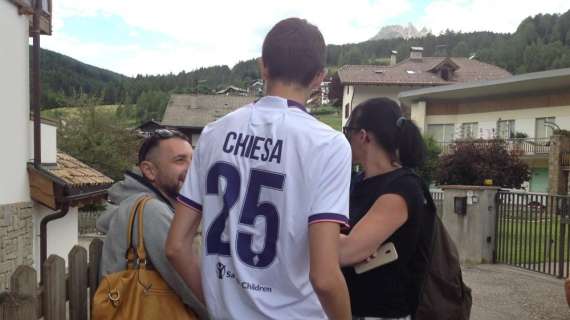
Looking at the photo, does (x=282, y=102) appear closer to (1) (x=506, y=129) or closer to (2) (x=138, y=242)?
(2) (x=138, y=242)

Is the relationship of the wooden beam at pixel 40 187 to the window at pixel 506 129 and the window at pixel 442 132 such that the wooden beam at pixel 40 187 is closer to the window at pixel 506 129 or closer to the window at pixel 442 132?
the window at pixel 506 129

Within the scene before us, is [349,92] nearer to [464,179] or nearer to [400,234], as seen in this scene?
[464,179]

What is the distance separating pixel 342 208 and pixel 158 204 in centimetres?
100

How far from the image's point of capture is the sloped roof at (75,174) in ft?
33.3

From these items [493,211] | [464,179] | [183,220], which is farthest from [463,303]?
[464,179]

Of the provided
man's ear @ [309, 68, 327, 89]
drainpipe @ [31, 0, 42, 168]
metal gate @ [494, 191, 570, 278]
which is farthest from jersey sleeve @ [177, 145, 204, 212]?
metal gate @ [494, 191, 570, 278]

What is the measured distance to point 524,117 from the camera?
122 ft

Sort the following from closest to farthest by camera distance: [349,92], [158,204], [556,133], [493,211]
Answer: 1. [158,204]
2. [493,211]
3. [556,133]
4. [349,92]

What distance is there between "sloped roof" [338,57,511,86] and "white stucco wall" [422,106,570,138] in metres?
6.56

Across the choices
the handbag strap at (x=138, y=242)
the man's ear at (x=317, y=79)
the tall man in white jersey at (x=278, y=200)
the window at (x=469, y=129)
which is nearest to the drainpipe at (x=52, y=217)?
the handbag strap at (x=138, y=242)

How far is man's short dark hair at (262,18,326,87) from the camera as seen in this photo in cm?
174

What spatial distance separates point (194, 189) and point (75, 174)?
32.9ft

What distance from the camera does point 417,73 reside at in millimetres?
51656

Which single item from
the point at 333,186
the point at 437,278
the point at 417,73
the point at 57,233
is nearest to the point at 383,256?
the point at 437,278
